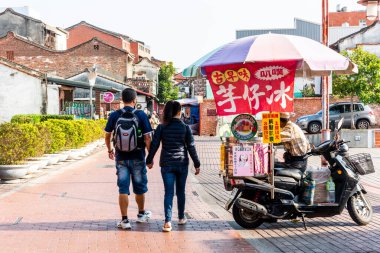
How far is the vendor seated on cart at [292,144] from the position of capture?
27.1 feet

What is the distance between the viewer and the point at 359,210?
→ 8.25 meters

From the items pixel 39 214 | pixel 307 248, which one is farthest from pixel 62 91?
pixel 307 248

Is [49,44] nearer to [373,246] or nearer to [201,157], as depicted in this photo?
[201,157]

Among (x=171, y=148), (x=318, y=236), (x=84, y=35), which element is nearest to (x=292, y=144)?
(x=318, y=236)

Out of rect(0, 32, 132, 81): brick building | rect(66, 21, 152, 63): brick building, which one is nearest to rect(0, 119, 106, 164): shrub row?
rect(0, 32, 132, 81): brick building

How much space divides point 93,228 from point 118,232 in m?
0.45

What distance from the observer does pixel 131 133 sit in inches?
311

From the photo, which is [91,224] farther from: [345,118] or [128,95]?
[345,118]

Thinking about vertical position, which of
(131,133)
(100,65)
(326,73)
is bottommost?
(131,133)

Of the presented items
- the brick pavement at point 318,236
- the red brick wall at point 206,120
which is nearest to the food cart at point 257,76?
the brick pavement at point 318,236

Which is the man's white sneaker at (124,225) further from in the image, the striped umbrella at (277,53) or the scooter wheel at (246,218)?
the striped umbrella at (277,53)

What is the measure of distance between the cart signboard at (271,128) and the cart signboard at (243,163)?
0.97 ft

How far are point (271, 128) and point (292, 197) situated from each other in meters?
0.98

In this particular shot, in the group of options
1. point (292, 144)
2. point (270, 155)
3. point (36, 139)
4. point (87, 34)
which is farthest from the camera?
point (87, 34)
